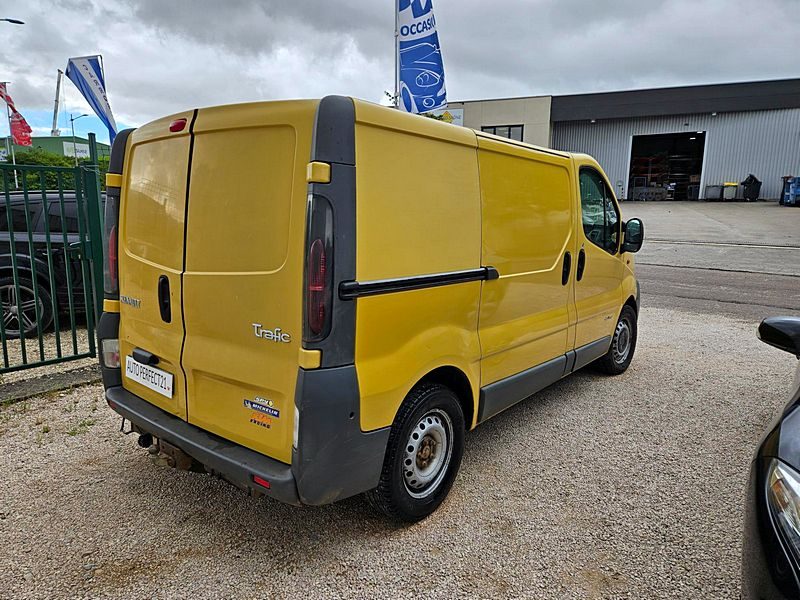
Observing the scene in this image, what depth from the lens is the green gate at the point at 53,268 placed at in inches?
198

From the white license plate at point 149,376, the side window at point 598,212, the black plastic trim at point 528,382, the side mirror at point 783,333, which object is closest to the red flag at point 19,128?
the white license plate at point 149,376

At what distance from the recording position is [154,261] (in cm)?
273

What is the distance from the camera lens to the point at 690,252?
15.7 meters

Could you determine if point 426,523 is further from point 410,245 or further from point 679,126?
point 679,126

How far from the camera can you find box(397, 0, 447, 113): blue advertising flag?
816 cm

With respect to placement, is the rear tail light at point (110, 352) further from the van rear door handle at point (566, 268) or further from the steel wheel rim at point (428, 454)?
the van rear door handle at point (566, 268)

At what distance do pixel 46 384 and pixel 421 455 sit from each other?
12.1 feet

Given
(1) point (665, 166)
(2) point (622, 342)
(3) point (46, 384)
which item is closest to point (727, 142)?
(1) point (665, 166)

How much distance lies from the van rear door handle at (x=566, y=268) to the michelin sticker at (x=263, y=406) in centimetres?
244

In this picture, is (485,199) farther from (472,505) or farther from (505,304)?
(472,505)

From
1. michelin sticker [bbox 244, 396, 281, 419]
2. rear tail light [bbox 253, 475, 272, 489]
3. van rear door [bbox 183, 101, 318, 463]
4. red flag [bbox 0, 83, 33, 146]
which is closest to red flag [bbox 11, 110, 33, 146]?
red flag [bbox 0, 83, 33, 146]

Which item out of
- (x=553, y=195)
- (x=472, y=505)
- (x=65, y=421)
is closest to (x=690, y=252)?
(x=553, y=195)

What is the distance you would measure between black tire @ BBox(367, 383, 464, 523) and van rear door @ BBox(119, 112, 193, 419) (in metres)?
1.11

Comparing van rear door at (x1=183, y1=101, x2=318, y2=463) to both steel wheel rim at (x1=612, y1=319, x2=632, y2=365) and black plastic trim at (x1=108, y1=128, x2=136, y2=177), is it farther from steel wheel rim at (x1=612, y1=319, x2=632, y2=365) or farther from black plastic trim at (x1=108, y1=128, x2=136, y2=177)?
steel wheel rim at (x1=612, y1=319, x2=632, y2=365)
